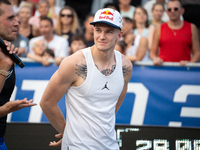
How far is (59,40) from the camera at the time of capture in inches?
266

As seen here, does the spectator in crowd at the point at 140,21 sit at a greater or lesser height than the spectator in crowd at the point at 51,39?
greater

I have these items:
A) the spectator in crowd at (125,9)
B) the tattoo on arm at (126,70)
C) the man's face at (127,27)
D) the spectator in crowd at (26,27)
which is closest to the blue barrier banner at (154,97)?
the man's face at (127,27)

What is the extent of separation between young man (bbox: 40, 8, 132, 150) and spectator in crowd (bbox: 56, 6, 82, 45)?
423 centimetres

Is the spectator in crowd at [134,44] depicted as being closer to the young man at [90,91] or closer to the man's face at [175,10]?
the man's face at [175,10]

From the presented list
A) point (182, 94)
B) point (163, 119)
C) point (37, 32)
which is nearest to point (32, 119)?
point (163, 119)

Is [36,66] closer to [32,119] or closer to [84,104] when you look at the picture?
[32,119]

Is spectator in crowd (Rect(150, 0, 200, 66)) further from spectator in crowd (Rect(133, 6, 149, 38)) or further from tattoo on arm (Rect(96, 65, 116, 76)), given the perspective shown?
tattoo on arm (Rect(96, 65, 116, 76))

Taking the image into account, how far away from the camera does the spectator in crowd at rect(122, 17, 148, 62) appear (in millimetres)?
6375

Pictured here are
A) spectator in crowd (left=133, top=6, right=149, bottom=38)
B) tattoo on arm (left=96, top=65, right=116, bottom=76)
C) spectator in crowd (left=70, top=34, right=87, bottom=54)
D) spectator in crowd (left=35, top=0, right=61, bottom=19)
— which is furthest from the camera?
spectator in crowd (left=35, top=0, right=61, bottom=19)

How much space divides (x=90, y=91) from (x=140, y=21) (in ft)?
15.9

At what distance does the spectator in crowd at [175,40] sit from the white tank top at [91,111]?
3.11 metres

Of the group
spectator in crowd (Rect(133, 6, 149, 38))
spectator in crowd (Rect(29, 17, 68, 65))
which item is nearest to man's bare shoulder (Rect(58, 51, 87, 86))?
spectator in crowd (Rect(29, 17, 68, 65))

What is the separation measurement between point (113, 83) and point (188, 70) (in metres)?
2.55

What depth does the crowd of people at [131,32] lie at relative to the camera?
600 cm
